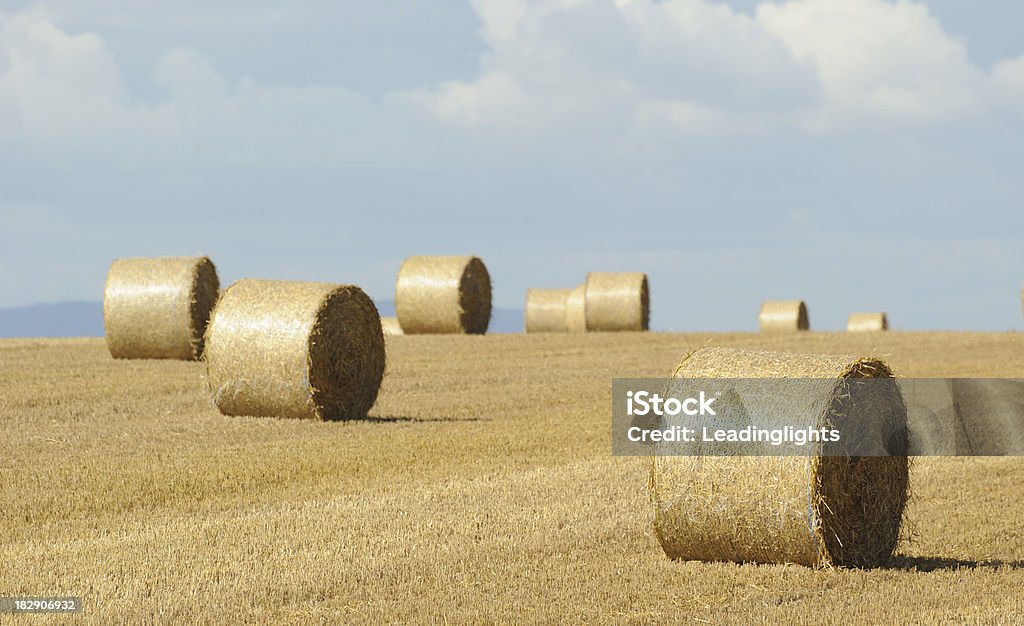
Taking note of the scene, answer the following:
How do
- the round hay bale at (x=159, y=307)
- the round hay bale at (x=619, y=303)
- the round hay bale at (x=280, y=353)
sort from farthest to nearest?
the round hay bale at (x=619, y=303), the round hay bale at (x=159, y=307), the round hay bale at (x=280, y=353)

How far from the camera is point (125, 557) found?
9.98m

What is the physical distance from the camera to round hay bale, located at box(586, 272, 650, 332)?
3559 centimetres

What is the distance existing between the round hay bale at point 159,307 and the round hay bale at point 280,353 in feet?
21.4

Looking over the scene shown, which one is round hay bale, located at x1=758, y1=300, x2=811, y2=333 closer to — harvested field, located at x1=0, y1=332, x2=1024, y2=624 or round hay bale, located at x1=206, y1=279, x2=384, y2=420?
harvested field, located at x1=0, y1=332, x2=1024, y2=624

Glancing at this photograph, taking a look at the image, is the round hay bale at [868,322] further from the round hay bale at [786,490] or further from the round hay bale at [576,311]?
the round hay bale at [786,490]

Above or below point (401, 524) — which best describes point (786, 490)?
above

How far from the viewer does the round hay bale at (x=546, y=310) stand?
140 ft

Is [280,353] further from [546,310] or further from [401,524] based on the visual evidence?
[546,310]

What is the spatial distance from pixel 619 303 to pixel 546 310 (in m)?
7.56

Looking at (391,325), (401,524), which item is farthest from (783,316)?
(401,524)

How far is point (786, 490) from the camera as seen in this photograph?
Answer: 372 inches
